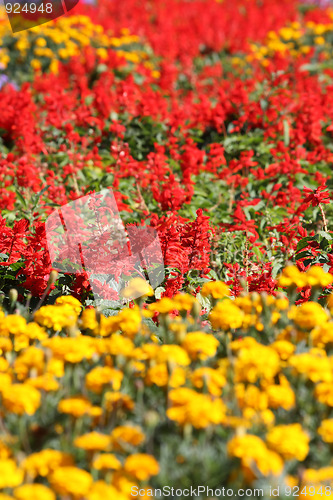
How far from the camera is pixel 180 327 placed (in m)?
2.25

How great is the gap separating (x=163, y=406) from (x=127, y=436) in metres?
0.29

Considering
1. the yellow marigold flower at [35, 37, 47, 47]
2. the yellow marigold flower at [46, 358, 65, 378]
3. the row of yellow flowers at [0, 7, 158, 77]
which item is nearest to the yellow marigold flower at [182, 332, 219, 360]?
the yellow marigold flower at [46, 358, 65, 378]

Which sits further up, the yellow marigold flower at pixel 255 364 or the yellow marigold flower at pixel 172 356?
the yellow marigold flower at pixel 172 356

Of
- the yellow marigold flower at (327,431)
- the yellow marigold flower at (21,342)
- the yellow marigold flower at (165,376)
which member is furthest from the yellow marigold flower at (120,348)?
the yellow marigold flower at (327,431)

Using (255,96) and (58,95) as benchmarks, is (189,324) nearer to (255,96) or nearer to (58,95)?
(58,95)

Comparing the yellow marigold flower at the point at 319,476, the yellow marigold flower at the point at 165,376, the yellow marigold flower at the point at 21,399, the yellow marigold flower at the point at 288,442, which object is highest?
the yellow marigold flower at the point at 21,399

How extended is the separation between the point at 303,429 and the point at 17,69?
8235mm

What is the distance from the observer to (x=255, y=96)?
6.70 metres

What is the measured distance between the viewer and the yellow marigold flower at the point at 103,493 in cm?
149

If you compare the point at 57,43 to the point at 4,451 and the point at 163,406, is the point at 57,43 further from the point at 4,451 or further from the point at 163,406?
the point at 4,451

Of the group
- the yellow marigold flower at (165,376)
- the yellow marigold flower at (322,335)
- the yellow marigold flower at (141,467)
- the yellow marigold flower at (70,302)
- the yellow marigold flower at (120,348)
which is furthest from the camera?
the yellow marigold flower at (70,302)

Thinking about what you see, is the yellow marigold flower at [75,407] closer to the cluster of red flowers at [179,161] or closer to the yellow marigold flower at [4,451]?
the yellow marigold flower at [4,451]

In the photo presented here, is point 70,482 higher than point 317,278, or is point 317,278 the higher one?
Result: point 70,482

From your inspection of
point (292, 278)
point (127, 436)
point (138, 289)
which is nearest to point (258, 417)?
point (127, 436)
